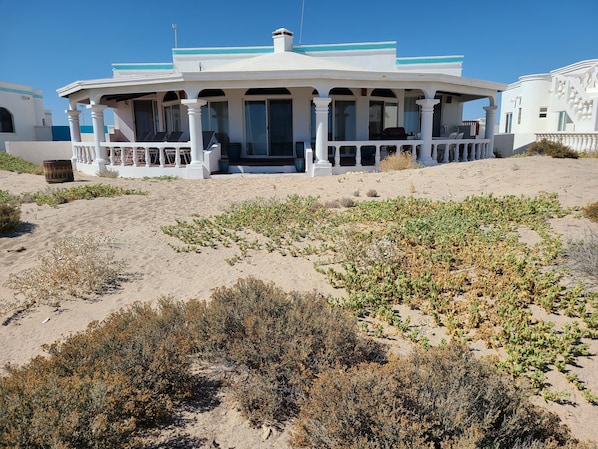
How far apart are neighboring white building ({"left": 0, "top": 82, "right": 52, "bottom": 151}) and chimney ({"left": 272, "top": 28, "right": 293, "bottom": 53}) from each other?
20240 millimetres

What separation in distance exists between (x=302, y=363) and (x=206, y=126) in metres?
15.8

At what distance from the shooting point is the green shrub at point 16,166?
16897 millimetres

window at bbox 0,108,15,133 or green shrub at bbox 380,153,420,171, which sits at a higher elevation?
window at bbox 0,108,15,133

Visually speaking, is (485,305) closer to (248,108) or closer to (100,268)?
(100,268)

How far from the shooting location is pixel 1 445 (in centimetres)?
221

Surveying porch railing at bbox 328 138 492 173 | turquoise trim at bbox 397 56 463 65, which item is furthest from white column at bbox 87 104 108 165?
turquoise trim at bbox 397 56 463 65

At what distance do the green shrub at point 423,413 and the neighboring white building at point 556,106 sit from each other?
60.8ft

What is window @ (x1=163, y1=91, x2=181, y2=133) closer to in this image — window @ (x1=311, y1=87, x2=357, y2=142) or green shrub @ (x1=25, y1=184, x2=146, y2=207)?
window @ (x1=311, y1=87, x2=357, y2=142)

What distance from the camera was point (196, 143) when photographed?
14531mm

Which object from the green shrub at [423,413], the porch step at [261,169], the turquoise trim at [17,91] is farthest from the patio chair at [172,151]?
the turquoise trim at [17,91]

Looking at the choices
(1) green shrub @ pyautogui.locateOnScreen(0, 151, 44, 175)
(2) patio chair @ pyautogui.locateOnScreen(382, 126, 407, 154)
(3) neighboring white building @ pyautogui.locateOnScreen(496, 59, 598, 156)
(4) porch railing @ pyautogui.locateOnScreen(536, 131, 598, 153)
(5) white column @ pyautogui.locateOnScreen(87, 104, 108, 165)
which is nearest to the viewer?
(2) patio chair @ pyautogui.locateOnScreen(382, 126, 407, 154)

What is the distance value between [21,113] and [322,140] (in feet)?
89.6

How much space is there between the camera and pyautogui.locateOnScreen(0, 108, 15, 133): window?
30734mm

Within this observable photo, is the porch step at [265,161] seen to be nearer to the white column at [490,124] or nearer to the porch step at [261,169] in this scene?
the porch step at [261,169]
